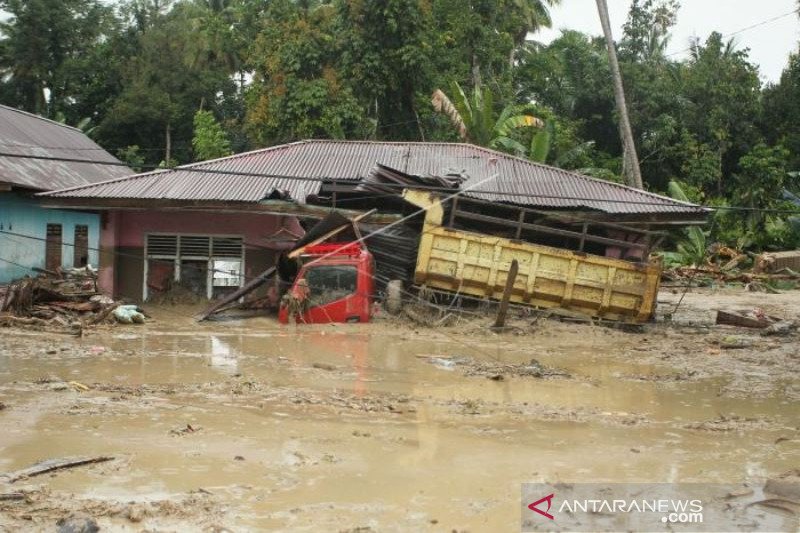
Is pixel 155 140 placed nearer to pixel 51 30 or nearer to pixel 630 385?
pixel 51 30

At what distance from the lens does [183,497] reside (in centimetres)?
617

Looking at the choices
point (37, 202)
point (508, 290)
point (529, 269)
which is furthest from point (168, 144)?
point (508, 290)

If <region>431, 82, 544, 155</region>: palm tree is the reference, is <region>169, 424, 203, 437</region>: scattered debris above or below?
below

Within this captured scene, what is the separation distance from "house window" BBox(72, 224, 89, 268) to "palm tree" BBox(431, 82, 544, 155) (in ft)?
41.4

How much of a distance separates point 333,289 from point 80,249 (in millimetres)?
13683

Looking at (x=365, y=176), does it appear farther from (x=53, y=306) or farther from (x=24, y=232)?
(x=24, y=232)

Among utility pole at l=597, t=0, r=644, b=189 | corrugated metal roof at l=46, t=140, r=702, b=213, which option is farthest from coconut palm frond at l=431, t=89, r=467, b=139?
utility pole at l=597, t=0, r=644, b=189

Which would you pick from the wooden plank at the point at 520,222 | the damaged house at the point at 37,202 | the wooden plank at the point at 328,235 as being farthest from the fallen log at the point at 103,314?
the wooden plank at the point at 520,222

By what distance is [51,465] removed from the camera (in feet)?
22.1

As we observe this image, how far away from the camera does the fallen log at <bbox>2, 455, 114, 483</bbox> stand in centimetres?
652

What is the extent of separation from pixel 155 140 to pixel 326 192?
2736 cm

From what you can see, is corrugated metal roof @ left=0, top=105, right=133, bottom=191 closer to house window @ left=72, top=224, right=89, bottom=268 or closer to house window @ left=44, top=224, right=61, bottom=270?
house window @ left=44, top=224, right=61, bottom=270

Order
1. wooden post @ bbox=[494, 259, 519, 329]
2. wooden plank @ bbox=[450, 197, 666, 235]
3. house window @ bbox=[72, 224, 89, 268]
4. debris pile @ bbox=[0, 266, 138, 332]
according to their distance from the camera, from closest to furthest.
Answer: debris pile @ bbox=[0, 266, 138, 332], wooden post @ bbox=[494, 259, 519, 329], wooden plank @ bbox=[450, 197, 666, 235], house window @ bbox=[72, 224, 89, 268]

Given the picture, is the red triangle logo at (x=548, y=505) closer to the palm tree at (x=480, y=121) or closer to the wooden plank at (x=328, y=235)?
the wooden plank at (x=328, y=235)
